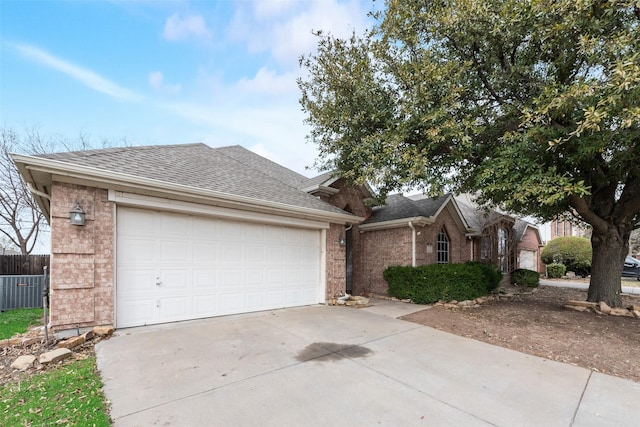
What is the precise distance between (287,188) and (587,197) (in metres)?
8.90

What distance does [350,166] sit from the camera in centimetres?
1002

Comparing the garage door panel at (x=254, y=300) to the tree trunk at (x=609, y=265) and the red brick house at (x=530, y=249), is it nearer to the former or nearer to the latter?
the tree trunk at (x=609, y=265)

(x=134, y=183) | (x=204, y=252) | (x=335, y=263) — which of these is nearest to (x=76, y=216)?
(x=134, y=183)

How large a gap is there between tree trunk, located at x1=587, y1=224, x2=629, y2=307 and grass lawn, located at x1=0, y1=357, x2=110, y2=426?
39.7 ft

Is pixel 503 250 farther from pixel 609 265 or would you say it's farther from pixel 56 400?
pixel 56 400

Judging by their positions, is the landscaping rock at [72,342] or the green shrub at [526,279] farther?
the green shrub at [526,279]

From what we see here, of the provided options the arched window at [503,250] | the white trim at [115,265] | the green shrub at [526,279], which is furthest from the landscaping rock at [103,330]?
the green shrub at [526,279]

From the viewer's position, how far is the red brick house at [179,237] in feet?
18.1

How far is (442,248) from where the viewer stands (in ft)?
44.7

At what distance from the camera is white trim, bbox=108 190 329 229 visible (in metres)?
6.12

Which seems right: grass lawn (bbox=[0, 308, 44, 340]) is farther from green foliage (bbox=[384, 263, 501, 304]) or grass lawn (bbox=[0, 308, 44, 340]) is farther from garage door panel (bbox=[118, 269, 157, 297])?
green foliage (bbox=[384, 263, 501, 304])

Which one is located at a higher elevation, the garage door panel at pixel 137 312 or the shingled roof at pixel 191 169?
the shingled roof at pixel 191 169

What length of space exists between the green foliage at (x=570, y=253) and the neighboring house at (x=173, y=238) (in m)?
21.9

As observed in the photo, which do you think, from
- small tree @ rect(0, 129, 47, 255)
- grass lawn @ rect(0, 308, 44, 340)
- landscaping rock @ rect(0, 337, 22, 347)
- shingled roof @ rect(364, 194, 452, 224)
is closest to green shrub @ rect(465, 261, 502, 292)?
shingled roof @ rect(364, 194, 452, 224)
